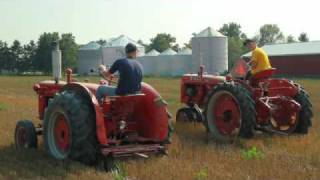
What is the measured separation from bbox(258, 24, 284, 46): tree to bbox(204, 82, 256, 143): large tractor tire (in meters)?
133

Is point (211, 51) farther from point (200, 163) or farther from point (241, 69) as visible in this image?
point (200, 163)

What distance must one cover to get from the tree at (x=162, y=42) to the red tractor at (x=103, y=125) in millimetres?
118531

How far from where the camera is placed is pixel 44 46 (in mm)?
99438

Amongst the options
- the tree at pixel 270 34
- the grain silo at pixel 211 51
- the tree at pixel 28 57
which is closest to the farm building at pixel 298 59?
the grain silo at pixel 211 51

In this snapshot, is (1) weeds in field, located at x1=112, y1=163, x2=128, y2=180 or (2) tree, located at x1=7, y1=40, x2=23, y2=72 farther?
(2) tree, located at x1=7, y1=40, x2=23, y2=72

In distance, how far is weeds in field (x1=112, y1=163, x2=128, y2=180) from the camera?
6.77m

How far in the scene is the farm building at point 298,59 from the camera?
63656 millimetres

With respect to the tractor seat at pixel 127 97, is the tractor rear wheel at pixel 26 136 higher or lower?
lower

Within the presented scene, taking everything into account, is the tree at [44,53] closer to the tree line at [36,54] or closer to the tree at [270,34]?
the tree line at [36,54]

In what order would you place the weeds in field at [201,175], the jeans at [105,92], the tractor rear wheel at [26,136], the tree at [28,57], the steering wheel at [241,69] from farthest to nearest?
the tree at [28,57] < the steering wheel at [241,69] < the tractor rear wheel at [26,136] < the jeans at [105,92] < the weeds in field at [201,175]

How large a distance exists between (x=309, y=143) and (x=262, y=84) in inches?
58.7

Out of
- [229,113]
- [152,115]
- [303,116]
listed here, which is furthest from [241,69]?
[152,115]

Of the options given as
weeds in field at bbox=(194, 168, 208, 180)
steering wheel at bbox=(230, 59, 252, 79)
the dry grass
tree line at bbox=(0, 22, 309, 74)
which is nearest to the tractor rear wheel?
the dry grass

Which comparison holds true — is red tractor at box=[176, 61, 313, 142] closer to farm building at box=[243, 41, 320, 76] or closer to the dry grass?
the dry grass
